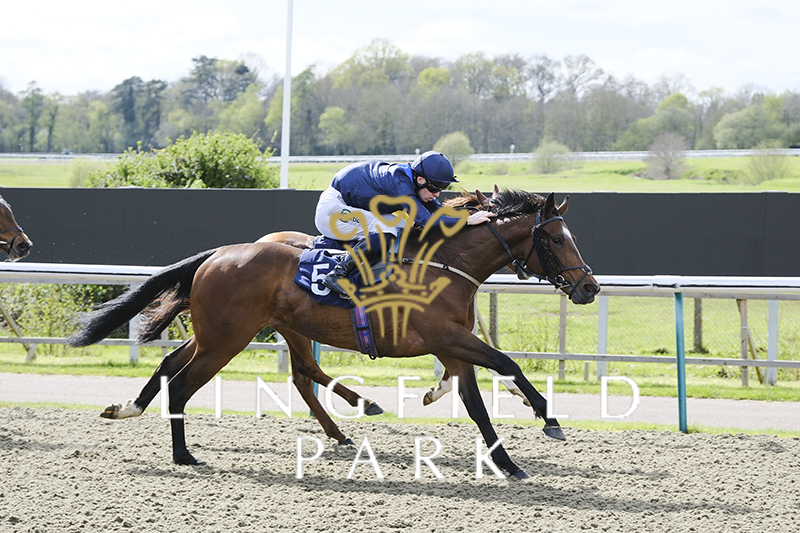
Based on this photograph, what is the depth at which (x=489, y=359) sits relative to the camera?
4480 mm

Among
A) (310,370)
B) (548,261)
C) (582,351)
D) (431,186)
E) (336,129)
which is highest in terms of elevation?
(336,129)

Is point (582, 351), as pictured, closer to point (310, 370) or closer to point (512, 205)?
point (310, 370)

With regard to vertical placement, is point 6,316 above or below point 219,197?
below

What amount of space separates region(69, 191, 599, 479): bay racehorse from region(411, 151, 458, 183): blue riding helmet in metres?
0.31

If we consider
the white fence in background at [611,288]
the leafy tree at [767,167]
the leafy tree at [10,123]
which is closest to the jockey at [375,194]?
the white fence in background at [611,288]

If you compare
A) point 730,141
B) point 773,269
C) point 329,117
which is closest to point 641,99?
point 730,141

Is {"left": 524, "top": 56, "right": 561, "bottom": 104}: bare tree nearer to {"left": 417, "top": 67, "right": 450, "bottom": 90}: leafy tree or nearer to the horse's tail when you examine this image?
{"left": 417, "top": 67, "right": 450, "bottom": 90}: leafy tree

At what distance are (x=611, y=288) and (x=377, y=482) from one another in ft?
8.39

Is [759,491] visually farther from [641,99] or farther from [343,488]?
[641,99]

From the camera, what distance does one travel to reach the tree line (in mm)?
44438

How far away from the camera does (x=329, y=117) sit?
157 ft

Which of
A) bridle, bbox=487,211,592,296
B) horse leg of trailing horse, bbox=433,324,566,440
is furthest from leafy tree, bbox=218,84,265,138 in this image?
horse leg of trailing horse, bbox=433,324,566,440

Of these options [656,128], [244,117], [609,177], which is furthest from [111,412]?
[244,117]

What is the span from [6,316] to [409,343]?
5802 mm
